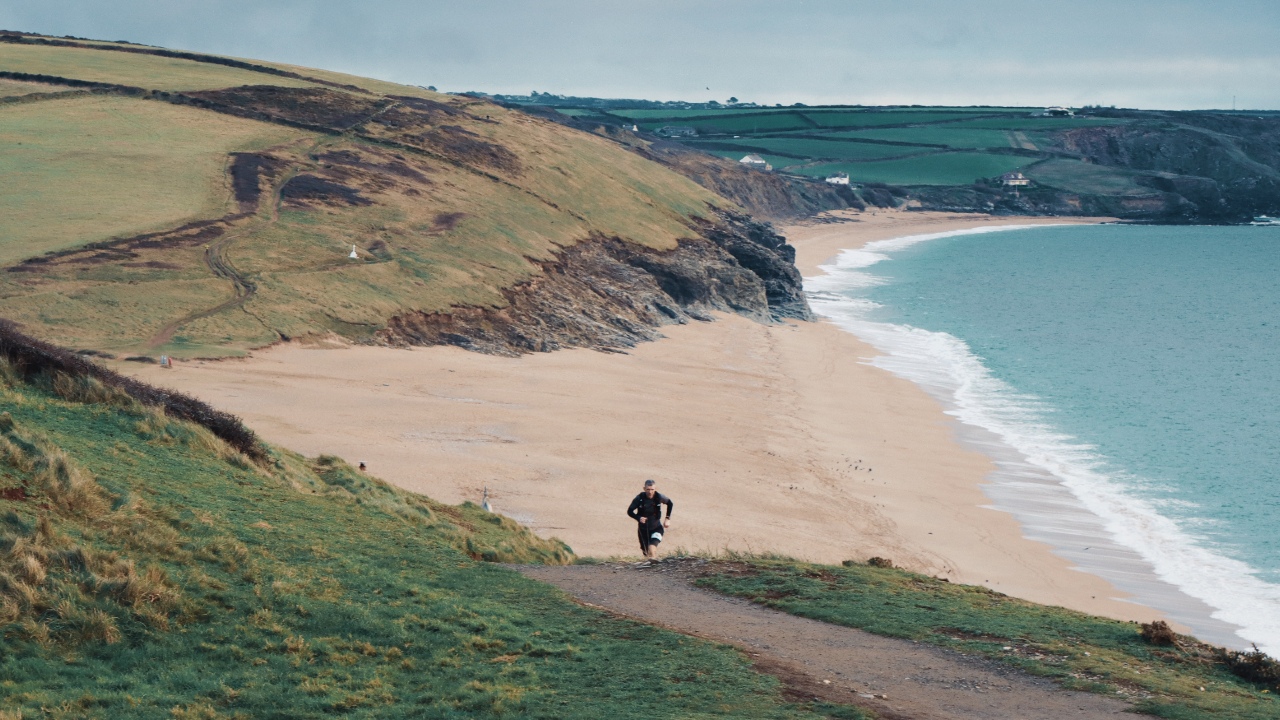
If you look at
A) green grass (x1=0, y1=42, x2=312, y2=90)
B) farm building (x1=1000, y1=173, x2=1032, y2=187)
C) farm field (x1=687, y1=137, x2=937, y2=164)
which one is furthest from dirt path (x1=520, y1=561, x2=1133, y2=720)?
farm building (x1=1000, y1=173, x2=1032, y2=187)

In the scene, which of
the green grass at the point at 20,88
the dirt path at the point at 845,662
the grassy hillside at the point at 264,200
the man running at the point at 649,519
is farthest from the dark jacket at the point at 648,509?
the green grass at the point at 20,88

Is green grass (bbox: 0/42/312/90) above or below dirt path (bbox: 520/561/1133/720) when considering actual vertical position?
above

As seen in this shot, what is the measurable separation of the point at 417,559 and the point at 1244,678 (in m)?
10.9

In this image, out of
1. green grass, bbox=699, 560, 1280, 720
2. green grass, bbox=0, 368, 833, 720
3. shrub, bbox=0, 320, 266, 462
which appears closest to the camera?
green grass, bbox=0, 368, 833, 720

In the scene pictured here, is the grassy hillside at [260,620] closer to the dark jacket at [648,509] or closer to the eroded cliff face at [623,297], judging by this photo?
the dark jacket at [648,509]

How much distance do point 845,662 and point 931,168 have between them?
18135 cm

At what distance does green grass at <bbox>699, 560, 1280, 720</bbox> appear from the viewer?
12.4 m

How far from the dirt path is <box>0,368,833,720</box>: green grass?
685mm

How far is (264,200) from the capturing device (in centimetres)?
5778

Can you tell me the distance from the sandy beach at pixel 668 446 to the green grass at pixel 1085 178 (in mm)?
147640

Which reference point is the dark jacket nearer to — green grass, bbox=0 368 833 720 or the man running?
the man running

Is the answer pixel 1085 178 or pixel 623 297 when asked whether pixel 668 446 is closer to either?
pixel 623 297

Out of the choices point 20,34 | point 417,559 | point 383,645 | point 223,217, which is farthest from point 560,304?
point 20,34

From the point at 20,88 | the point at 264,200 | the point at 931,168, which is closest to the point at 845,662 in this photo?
the point at 264,200
